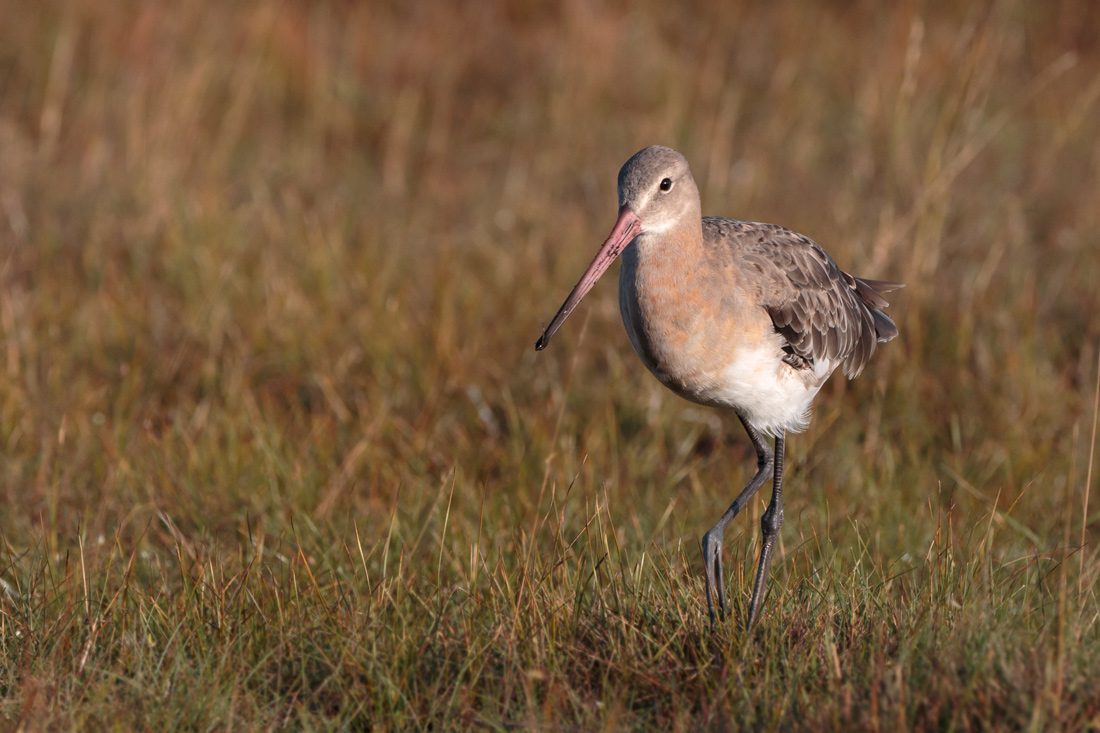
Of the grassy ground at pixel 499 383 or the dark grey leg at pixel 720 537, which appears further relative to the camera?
the dark grey leg at pixel 720 537

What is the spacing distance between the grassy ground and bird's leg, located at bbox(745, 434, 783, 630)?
0.17 ft

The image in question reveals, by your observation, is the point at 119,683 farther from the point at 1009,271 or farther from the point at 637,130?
the point at 637,130

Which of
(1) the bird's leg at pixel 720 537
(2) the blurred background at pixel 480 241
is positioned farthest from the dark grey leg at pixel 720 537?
(2) the blurred background at pixel 480 241

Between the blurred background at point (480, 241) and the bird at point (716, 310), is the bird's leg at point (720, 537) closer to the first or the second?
the bird at point (716, 310)

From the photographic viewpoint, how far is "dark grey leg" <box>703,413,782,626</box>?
3.15 meters

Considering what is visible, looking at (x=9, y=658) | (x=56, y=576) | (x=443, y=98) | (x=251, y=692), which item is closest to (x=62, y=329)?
(x=56, y=576)

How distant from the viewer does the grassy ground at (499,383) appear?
2.77m

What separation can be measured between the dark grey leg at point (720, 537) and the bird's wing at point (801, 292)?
34cm

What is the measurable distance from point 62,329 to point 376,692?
320cm

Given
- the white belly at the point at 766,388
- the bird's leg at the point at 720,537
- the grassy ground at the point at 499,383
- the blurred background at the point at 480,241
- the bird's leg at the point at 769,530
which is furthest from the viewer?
the blurred background at the point at 480,241

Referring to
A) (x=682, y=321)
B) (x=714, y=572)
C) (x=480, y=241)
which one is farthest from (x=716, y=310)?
(x=480, y=241)

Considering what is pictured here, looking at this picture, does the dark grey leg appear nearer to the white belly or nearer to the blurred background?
the white belly

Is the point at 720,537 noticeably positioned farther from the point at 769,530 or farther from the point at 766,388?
the point at 766,388

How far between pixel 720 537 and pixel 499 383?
5.82ft
